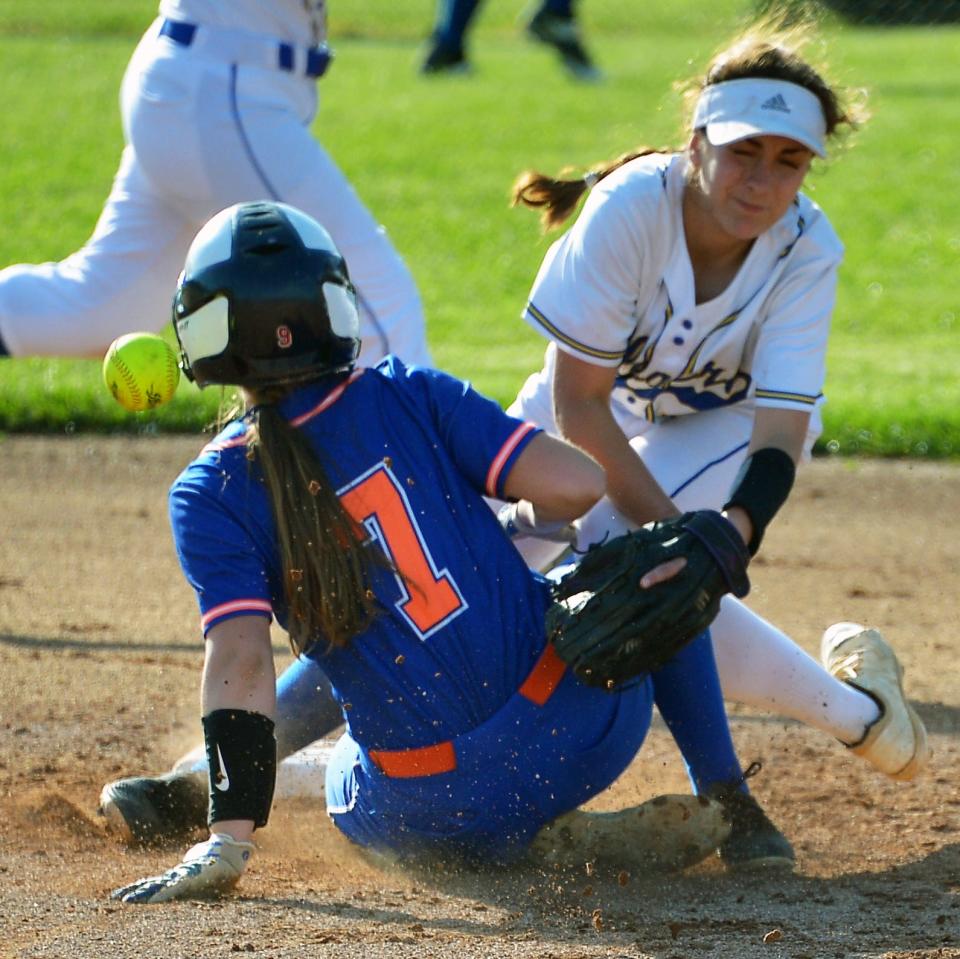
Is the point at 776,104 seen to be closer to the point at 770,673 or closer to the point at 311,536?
the point at 770,673

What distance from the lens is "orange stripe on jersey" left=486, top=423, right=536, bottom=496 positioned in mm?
2570

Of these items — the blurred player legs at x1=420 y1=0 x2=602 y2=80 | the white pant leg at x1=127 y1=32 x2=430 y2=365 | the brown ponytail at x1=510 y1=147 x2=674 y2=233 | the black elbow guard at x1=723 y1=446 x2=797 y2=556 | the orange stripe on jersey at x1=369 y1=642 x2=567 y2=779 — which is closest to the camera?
the orange stripe on jersey at x1=369 y1=642 x2=567 y2=779

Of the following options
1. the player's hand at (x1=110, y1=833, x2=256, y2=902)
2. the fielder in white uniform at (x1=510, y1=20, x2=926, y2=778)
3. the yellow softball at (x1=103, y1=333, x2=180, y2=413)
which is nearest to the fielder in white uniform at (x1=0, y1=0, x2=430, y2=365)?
the fielder in white uniform at (x1=510, y1=20, x2=926, y2=778)

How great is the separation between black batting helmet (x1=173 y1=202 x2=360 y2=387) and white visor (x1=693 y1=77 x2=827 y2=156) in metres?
0.81

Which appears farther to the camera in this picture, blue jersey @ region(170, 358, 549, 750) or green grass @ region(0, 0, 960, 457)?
green grass @ region(0, 0, 960, 457)

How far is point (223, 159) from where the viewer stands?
4.16 meters

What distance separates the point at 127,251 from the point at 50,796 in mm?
1703

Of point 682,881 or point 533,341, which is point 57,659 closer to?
point 682,881

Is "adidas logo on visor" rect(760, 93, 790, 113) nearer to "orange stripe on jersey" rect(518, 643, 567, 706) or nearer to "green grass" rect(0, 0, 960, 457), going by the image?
"orange stripe on jersey" rect(518, 643, 567, 706)

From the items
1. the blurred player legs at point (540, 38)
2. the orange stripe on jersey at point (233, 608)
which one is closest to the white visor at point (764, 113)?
the orange stripe on jersey at point (233, 608)

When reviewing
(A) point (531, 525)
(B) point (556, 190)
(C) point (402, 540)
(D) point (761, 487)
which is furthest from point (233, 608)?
(B) point (556, 190)

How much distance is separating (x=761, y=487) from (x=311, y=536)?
87 centimetres

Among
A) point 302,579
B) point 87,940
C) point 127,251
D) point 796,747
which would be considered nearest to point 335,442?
point 302,579

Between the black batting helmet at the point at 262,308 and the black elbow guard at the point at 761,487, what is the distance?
76cm
